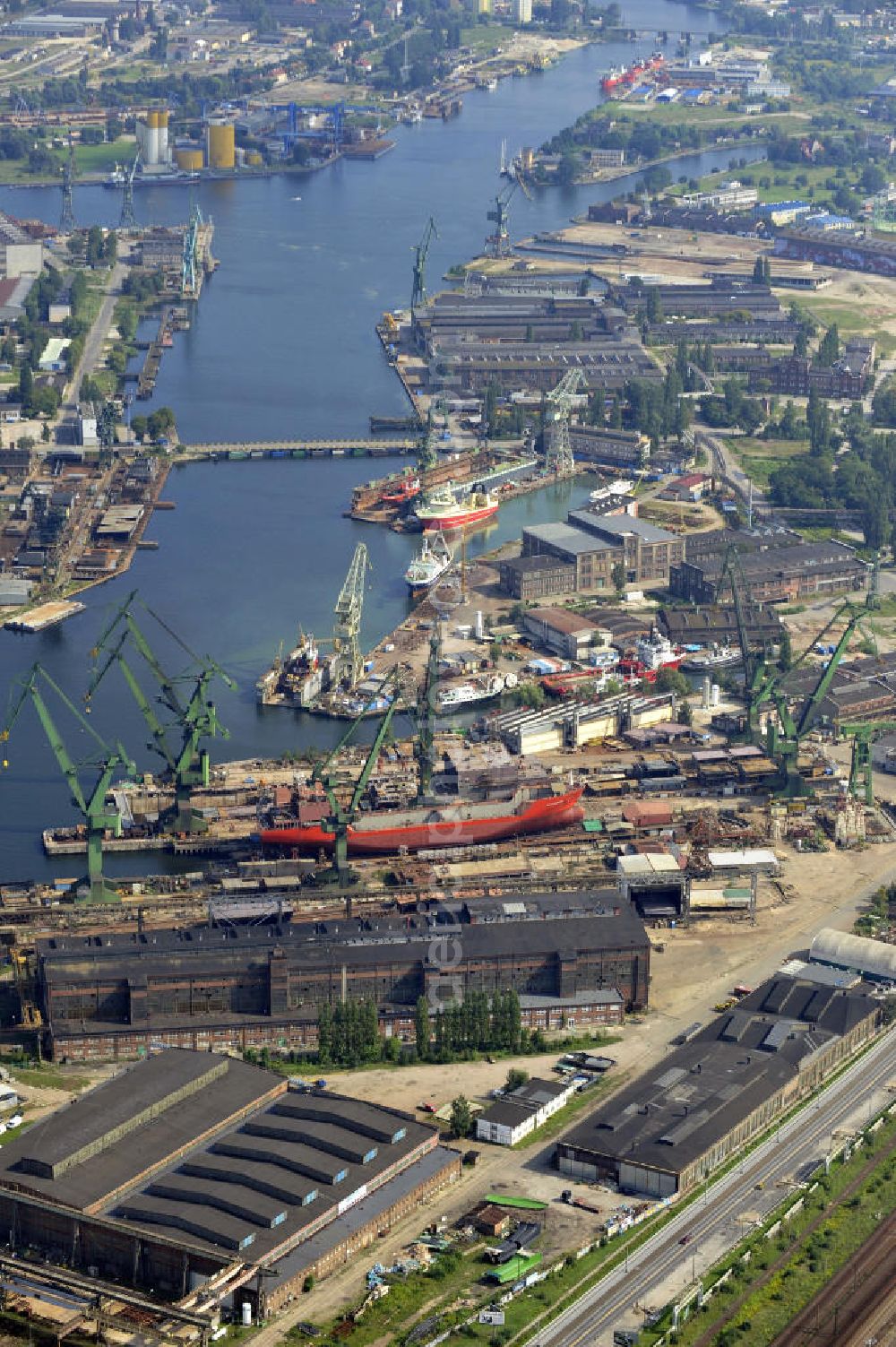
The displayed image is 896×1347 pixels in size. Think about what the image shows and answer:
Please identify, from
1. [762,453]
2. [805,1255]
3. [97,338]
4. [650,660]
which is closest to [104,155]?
[97,338]

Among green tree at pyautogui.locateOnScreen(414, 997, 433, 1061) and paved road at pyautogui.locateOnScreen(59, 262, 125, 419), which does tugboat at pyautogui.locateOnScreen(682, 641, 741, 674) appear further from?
paved road at pyautogui.locateOnScreen(59, 262, 125, 419)

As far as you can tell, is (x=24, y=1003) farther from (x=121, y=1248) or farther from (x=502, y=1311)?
(x=502, y=1311)

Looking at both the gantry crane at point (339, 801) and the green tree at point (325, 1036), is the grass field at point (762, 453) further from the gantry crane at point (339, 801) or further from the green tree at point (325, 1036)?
the green tree at point (325, 1036)

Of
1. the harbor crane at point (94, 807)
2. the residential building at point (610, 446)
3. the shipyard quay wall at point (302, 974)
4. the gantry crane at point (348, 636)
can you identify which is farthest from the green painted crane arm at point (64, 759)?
the residential building at point (610, 446)

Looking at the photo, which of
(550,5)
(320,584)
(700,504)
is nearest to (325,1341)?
(320,584)

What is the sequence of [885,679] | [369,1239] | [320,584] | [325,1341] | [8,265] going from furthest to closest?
[8,265], [320,584], [885,679], [369,1239], [325,1341]
